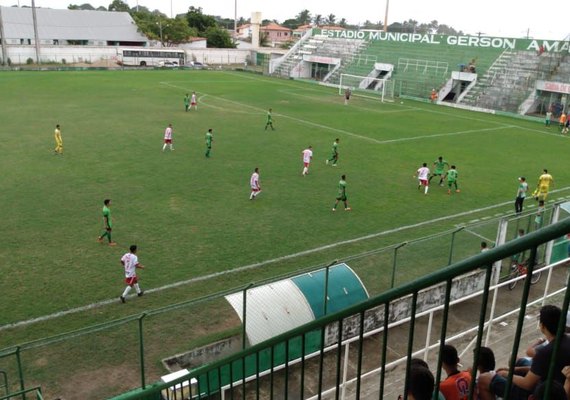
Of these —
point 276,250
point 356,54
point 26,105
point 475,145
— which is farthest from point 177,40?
point 276,250

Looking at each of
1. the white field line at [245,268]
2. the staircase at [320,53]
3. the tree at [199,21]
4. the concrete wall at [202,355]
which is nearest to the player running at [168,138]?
the white field line at [245,268]

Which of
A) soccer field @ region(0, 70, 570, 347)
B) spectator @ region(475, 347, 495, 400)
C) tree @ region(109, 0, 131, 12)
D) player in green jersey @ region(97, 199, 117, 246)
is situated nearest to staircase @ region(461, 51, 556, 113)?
soccer field @ region(0, 70, 570, 347)

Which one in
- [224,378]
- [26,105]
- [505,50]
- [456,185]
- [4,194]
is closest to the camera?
[224,378]

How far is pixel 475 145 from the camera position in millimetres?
28969

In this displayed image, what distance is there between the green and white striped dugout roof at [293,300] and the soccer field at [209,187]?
2.91m

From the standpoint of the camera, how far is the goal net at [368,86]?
1894 inches

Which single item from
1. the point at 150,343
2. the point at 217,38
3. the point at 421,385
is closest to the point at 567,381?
the point at 421,385

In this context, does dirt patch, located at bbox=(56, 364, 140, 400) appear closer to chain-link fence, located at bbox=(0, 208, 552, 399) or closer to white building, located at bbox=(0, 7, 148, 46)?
chain-link fence, located at bbox=(0, 208, 552, 399)

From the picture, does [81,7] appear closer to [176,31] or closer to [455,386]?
[176,31]

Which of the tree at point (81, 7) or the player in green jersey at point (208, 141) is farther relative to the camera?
the tree at point (81, 7)

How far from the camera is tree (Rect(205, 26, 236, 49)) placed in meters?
90.4

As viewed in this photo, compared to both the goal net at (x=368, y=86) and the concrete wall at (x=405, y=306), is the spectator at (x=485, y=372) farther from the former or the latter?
the goal net at (x=368, y=86)

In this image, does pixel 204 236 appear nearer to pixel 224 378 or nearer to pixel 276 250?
pixel 276 250

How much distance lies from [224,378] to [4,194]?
12.7 metres
